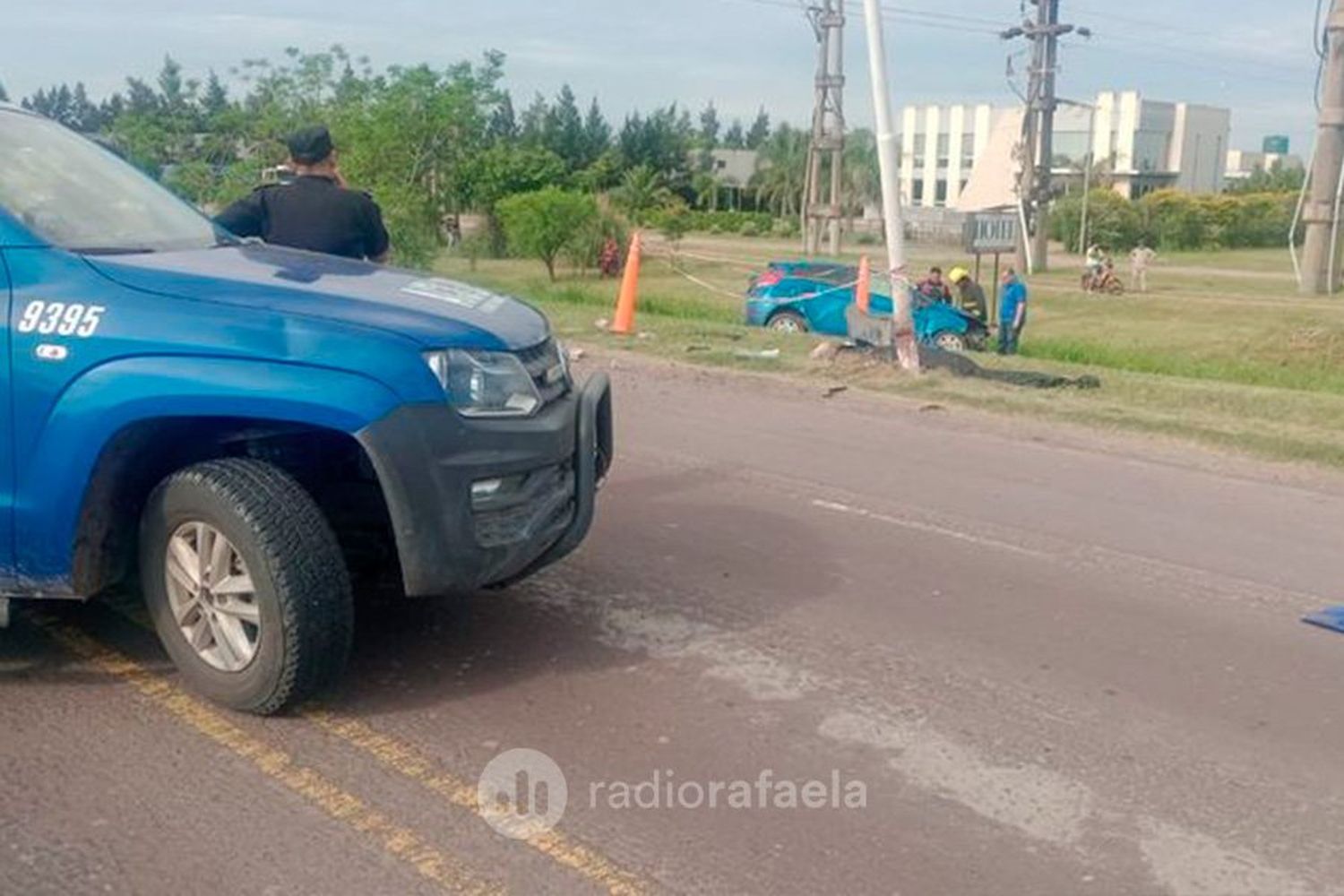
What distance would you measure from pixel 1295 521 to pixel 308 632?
6035 mm

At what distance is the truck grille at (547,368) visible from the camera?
471 centimetres

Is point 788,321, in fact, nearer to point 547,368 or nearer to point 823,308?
point 823,308

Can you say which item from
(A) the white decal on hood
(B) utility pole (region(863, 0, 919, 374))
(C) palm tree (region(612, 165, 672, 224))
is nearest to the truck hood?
(A) the white decal on hood

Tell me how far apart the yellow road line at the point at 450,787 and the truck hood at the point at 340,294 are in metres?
1.25

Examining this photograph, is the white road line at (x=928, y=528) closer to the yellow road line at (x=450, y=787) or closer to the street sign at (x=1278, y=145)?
the yellow road line at (x=450, y=787)

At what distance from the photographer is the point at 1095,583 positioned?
6449 mm

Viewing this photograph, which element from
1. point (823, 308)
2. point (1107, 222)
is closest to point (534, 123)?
point (1107, 222)

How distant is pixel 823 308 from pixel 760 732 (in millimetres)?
18922

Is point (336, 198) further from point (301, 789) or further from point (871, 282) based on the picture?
point (871, 282)

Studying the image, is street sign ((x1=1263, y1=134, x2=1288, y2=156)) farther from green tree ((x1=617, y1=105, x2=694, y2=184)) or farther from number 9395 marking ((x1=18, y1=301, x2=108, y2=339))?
number 9395 marking ((x1=18, y1=301, x2=108, y2=339))

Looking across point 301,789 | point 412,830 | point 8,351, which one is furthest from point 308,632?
point 8,351

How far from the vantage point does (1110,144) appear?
117m

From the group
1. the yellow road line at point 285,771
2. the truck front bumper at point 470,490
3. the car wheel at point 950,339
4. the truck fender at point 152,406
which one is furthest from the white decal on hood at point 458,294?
the car wheel at point 950,339

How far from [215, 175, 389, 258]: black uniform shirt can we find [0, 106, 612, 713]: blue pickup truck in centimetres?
178
